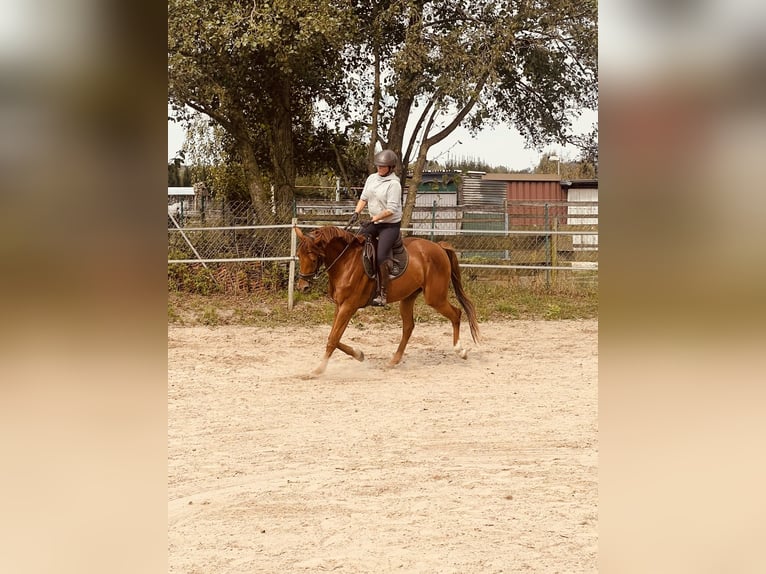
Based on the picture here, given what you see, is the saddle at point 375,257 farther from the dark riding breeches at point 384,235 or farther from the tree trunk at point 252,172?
the tree trunk at point 252,172

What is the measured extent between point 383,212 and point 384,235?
252 millimetres

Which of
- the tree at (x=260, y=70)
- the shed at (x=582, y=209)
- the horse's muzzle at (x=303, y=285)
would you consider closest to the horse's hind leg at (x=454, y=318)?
the horse's muzzle at (x=303, y=285)

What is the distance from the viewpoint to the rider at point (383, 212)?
25.6ft

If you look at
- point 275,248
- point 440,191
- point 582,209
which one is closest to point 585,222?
point 582,209

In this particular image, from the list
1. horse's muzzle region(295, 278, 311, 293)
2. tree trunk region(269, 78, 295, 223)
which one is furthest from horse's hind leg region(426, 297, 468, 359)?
tree trunk region(269, 78, 295, 223)

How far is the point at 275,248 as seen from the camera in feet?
43.2

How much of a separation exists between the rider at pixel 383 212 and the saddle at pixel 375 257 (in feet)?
0.16

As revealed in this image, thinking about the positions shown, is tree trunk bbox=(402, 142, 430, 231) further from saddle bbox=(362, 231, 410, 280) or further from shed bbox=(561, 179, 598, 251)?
saddle bbox=(362, 231, 410, 280)

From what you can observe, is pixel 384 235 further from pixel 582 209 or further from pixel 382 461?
pixel 582 209

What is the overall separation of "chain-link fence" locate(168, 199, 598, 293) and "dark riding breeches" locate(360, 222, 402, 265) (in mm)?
3735

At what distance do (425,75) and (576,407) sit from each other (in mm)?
8175
